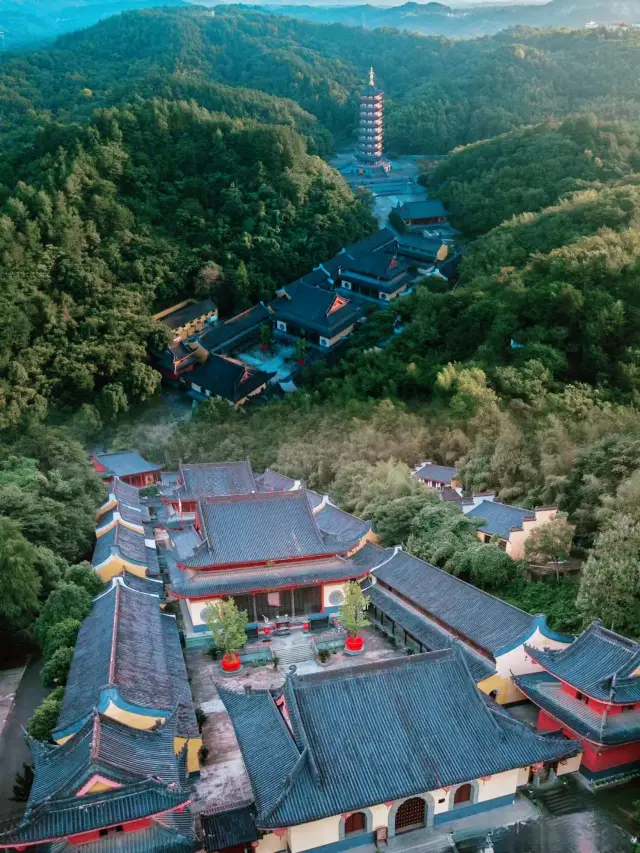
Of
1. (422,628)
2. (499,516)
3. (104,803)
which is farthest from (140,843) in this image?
(499,516)

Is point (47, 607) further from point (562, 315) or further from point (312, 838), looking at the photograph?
point (562, 315)

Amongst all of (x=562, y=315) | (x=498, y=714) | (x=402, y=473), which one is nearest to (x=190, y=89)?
(x=562, y=315)

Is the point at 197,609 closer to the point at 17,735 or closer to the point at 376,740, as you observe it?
the point at 17,735

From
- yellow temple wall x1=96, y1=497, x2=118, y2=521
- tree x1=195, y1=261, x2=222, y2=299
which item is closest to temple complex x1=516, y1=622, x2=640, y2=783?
yellow temple wall x1=96, y1=497, x2=118, y2=521

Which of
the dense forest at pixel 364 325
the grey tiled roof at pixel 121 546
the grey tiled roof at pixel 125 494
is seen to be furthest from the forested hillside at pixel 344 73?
the grey tiled roof at pixel 121 546

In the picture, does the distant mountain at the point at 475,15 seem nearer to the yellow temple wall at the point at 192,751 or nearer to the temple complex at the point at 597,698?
the temple complex at the point at 597,698

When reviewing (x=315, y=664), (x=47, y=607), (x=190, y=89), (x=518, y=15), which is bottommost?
(x=315, y=664)
